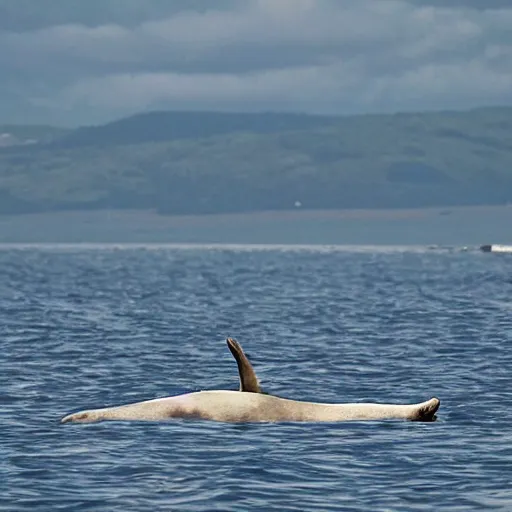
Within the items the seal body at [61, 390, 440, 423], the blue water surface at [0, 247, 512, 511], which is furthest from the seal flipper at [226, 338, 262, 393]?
the blue water surface at [0, 247, 512, 511]

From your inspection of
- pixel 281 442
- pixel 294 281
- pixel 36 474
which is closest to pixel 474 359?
pixel 281 442

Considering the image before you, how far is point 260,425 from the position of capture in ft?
104

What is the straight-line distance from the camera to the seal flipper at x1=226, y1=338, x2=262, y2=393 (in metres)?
31.4

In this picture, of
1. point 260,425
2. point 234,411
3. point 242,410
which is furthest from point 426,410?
point 234,411

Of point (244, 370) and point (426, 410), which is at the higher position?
point (244, 370)

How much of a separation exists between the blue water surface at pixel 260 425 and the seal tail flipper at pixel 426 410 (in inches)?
14.8

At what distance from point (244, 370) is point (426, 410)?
399 centimetres

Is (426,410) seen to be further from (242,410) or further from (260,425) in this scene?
(242,410)

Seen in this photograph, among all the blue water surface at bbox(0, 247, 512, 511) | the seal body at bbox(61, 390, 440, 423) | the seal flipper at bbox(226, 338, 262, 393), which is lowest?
the blue water surface at bbox(0, 247, 512, 511)

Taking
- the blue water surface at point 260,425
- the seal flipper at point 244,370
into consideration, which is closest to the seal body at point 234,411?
the seal flipper at point 244,370

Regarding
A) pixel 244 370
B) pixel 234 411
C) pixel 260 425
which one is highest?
pixel 244 370

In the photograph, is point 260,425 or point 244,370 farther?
point 244,370

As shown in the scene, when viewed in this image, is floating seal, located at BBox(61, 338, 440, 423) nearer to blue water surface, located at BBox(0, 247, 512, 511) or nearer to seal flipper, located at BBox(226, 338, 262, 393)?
seal flipper, located at BBox(226, 338, 262, 393)

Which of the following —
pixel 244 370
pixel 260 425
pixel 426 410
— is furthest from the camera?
pixel 426 410
